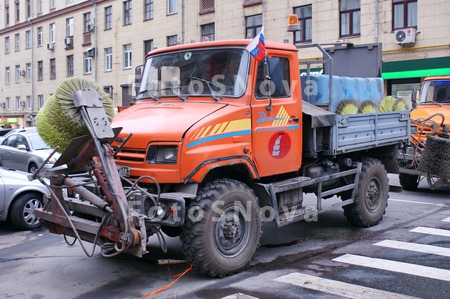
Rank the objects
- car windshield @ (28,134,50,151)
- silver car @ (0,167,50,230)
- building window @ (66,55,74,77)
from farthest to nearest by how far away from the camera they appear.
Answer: building window @ (66,55,74,77) < car windshield @ (28,134,50,151) < silver car @ (0,167,50,230)

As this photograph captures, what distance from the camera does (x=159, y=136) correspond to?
5.73 m

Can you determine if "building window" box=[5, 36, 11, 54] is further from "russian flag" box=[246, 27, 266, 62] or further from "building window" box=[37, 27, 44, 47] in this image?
"russian flag" box=[246, 27, 266, 62]

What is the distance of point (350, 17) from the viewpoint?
2417 centimetres

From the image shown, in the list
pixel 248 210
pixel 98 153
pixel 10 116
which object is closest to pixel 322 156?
pixel 248 210

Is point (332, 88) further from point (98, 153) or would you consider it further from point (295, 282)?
→ point (98, 153)

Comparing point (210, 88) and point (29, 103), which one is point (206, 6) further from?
point (210, 88)

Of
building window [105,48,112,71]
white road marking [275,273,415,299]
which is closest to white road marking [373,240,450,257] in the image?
white road marking [275,273,415,299]

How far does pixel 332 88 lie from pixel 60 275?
466 cm

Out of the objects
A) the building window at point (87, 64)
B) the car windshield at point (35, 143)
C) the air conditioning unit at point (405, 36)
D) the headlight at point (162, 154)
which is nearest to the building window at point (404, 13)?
the air conditioning unit at point (405, 36)

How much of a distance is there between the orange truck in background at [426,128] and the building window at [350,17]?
11.3 metres

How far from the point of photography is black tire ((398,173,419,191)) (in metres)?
12.1

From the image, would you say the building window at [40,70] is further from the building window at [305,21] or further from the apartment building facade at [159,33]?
the building window at [305,21]

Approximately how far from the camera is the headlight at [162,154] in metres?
5.69

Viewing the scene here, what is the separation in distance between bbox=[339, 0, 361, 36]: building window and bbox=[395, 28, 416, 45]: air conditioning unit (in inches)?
80.0
